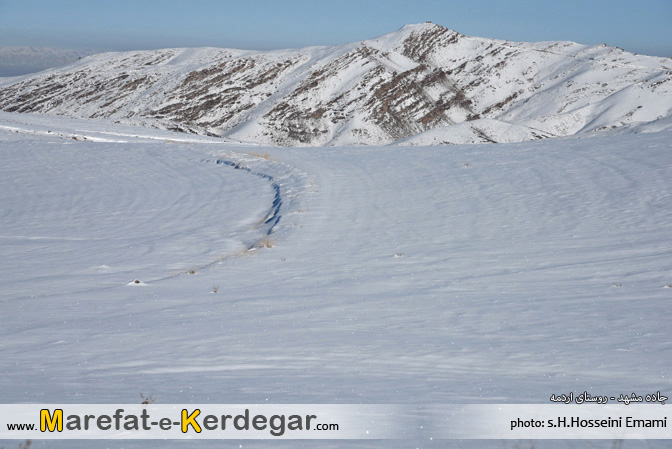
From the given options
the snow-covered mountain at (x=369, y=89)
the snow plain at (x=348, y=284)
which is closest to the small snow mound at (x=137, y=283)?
the snow plain at (x=348, y=284)

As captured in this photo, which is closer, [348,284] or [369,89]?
[348,284]

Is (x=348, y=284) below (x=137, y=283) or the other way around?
below

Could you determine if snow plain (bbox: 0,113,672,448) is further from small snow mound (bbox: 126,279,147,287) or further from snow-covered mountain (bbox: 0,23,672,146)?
snow-covered mountain (bbox: 0,23,672,146)

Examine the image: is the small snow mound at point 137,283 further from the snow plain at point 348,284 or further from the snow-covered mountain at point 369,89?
the snow-covered mountain at point 369,89

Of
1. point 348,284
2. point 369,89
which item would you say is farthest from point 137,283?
point 369,89

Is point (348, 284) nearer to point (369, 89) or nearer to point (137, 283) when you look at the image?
point (137, 283)

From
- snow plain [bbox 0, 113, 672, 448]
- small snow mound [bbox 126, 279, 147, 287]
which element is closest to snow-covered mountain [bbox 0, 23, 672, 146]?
snow plain [bbox 0, 113, 672, 448]

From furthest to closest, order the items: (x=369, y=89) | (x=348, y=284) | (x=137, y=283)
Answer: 1. (x=369, y=89)
2. (x=137, y=283)
3. (x=348, y=284)
